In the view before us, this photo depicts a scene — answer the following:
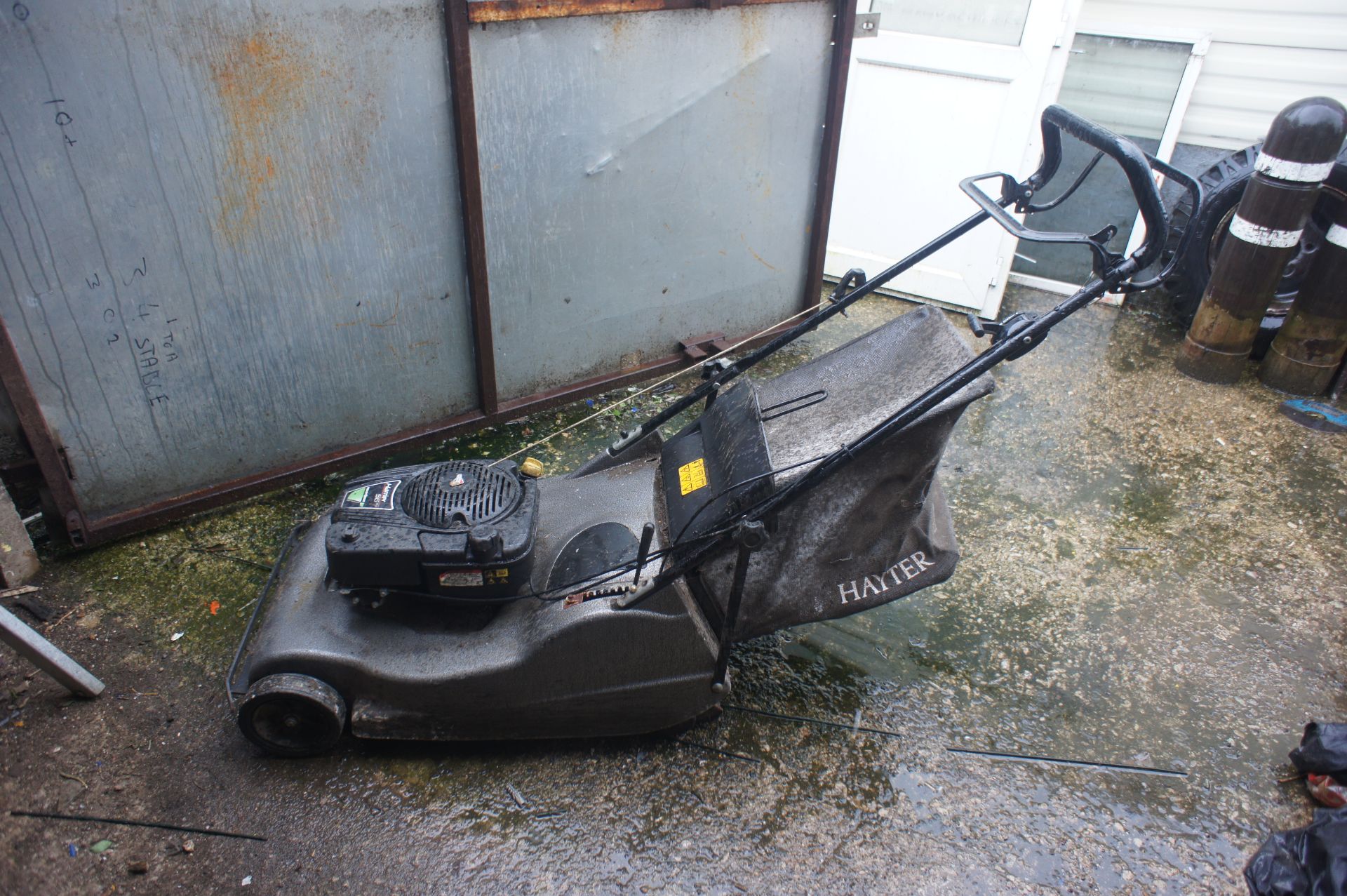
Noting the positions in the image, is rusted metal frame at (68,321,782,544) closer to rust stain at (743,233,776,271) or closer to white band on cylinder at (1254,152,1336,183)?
rust stain at (743,233,776,271)

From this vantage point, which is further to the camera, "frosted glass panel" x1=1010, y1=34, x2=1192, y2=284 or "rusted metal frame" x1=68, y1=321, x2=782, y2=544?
"frosted glass panel" x1=1010, y1=34, x2=1192, y2=284

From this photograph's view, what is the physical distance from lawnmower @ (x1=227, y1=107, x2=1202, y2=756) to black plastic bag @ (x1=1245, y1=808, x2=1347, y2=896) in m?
1.10

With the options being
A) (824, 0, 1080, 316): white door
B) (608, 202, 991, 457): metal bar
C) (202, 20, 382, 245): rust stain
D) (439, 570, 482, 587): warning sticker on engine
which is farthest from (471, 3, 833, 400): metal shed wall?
(439, 570, 482, 587): warning sticker on engine

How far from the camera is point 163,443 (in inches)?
134

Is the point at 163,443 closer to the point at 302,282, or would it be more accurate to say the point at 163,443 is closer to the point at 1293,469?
the point at 302,282

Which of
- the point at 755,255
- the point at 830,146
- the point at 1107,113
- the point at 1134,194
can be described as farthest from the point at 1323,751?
the point at 1107,113

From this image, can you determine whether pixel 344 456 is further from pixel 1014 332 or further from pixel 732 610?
pixel 1014 332

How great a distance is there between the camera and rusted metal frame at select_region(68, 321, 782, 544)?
338cm

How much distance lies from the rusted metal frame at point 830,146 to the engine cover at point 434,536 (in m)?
3.01

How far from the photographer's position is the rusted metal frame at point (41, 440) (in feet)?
9.62

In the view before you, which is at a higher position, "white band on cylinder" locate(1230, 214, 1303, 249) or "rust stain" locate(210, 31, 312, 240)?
"rust stain" locate(210, 31, 312, 240)

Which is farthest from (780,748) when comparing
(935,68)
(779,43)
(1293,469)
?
(935,68)

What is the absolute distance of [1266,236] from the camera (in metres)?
4.40

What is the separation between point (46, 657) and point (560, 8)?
2939mm
